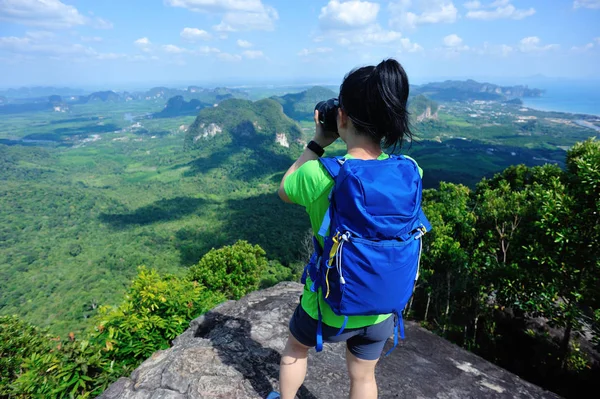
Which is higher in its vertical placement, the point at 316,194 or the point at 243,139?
the point at 316,194

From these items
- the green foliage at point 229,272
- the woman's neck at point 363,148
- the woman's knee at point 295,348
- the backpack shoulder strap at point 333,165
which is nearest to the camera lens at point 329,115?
the woman's neck at point 363,148

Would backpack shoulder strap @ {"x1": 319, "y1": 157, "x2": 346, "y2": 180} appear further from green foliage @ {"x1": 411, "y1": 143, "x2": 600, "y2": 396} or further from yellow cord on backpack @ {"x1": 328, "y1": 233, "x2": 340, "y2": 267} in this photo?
green foliage @ {"x1": 411, "y1": 143, "x2": 600, "y2": 396}

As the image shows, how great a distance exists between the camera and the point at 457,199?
42.6 ft

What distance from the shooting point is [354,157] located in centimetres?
157

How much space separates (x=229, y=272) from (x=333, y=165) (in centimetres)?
1150

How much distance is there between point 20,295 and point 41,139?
452 feet

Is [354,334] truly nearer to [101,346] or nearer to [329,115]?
[329,115]

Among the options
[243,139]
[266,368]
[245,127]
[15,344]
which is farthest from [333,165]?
[245,127]

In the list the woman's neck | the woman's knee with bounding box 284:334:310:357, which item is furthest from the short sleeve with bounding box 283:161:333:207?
the woman's knee with bounding box 284:334:310:357

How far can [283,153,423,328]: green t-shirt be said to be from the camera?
149cm

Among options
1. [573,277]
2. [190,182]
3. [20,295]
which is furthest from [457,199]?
[190,182]

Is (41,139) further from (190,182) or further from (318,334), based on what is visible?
(318,334)

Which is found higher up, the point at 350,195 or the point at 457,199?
the point at 350,195

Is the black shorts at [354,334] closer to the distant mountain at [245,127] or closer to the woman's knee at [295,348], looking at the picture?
the woman's knee at [295,348]
